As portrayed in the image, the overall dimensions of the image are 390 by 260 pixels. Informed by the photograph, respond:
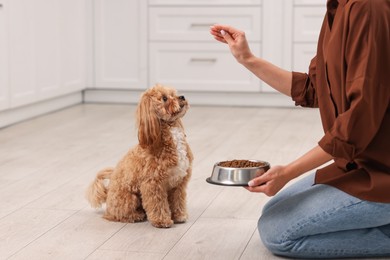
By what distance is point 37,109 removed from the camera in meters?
4.82

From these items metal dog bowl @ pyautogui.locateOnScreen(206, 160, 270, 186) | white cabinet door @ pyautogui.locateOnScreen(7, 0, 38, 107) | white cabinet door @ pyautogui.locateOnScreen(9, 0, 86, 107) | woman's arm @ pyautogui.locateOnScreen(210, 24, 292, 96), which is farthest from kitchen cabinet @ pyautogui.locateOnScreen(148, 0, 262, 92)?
metal dog bowl @ pyautogui.locateOnScreen(206, 160, 270, 186)

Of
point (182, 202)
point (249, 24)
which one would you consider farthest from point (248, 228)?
point (249, 24)

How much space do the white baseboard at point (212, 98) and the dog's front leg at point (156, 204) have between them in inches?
113

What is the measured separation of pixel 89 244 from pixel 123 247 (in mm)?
108

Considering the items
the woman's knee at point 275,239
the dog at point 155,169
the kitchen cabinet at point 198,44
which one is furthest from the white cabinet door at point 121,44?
the woman's knee at point 275,239

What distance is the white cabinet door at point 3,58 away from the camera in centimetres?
420

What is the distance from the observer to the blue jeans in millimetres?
1998

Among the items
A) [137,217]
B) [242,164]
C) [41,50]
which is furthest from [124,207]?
[41,50]

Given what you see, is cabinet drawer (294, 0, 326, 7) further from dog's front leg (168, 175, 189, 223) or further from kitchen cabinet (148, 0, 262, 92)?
dog's front leg (168, 175, 189, 223)

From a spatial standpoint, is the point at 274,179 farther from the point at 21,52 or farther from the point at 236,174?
the point at 21,52

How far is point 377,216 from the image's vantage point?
6.54 ft

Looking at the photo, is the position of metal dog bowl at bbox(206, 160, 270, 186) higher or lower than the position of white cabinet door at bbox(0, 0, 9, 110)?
lower

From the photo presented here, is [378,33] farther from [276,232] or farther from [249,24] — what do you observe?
[249,24]

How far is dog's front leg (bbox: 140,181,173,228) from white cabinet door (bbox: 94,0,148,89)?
2.97 metres
